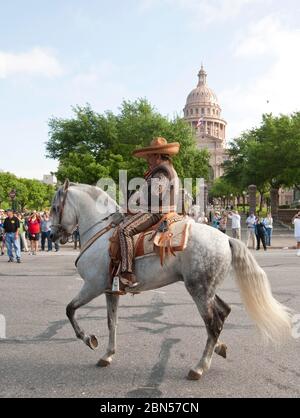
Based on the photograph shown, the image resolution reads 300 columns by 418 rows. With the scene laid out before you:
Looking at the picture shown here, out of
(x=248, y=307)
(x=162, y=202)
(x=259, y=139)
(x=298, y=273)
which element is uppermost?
(x=259, y=139)

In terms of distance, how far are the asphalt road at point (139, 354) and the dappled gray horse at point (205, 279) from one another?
0.32m

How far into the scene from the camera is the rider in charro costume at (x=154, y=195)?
17.0 feet

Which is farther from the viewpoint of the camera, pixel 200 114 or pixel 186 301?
pixel 200 114

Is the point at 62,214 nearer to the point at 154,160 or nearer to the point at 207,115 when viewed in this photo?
the point at 154,160

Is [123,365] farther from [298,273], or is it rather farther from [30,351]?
[298,273]

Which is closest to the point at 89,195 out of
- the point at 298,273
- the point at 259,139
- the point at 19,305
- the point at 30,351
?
the point at 30,351

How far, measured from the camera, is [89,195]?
5.82 m

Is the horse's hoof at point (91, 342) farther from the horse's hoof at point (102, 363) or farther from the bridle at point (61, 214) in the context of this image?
the bridle at point (61, 214)

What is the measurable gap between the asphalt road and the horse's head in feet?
5.04

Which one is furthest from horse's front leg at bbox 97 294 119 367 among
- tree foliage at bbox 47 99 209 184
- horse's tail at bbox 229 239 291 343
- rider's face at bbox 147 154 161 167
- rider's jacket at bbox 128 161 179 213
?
tree foliage at bbox 47 99 209 184

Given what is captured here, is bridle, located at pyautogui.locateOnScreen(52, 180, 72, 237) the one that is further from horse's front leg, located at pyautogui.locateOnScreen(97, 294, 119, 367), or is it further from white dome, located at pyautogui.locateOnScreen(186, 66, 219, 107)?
white dome, located at pyautogui.locateOnScreen(186, 66, 219, 107)

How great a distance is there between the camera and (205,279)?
4.96 metres

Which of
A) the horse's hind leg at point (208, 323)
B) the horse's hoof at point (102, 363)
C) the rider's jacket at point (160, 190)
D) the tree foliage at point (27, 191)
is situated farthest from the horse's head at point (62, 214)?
the tree foliage at point (27, 191)
